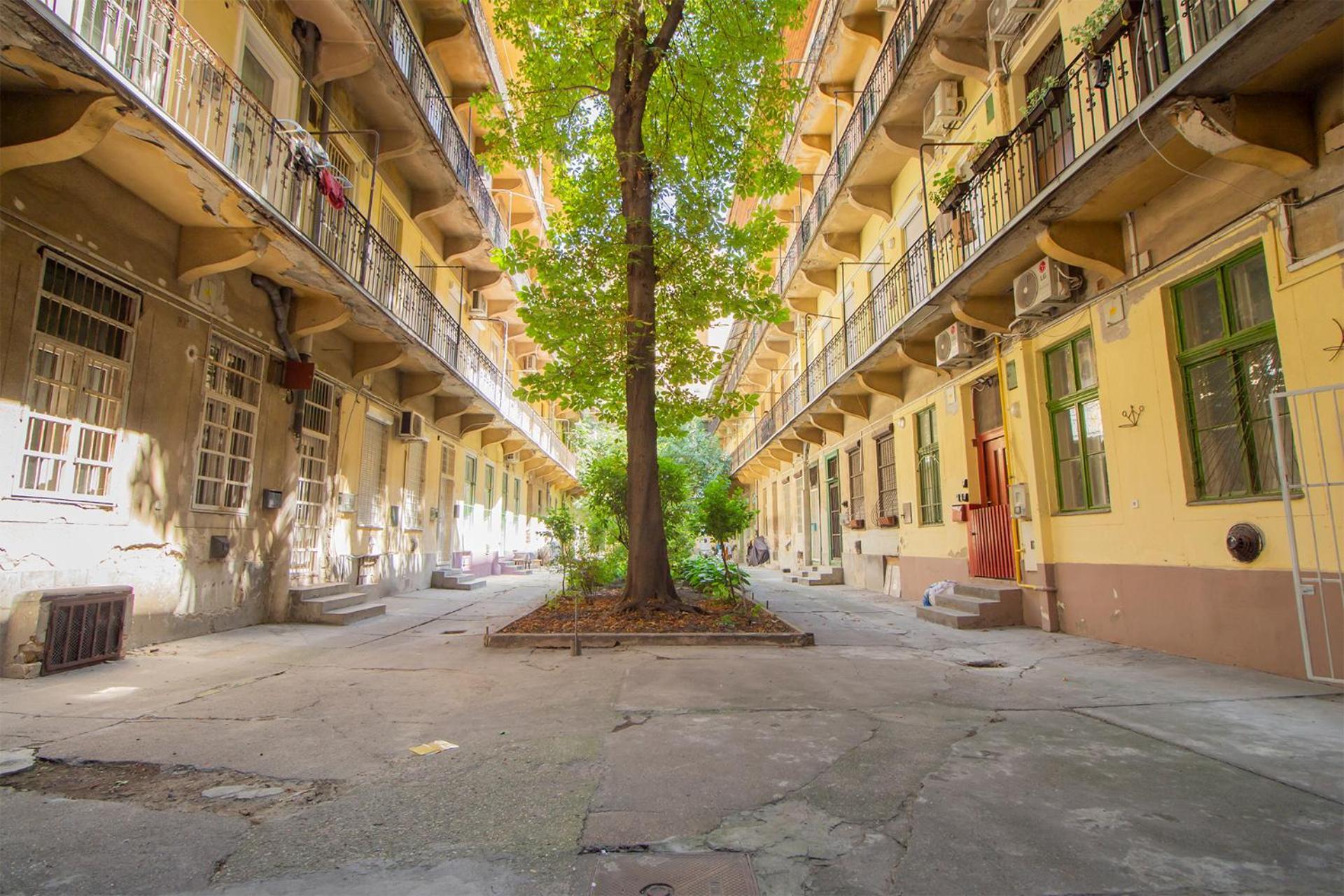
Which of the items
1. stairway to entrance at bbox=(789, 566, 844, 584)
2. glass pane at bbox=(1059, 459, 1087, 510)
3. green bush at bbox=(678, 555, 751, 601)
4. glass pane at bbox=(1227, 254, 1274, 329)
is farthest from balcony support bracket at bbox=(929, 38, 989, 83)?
stairway to entrance at bbox=(789, 566, 844, 584)

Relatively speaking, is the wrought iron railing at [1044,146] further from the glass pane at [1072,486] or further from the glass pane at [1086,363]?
the glass pane at [1072,486]

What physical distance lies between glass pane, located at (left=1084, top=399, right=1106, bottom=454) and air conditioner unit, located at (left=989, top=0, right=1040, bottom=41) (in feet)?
16.4

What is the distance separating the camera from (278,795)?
2.95 metres

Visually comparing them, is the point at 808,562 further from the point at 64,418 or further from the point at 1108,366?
Result: the point at 64,418

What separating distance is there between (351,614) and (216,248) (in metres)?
4.86

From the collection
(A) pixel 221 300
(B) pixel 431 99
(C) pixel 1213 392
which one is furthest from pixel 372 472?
(C) pixel 1213 392

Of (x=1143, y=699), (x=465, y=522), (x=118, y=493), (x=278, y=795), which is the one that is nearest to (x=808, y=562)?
(x=465, y=522)

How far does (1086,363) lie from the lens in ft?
26.1

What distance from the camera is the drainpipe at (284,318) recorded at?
8.77 m

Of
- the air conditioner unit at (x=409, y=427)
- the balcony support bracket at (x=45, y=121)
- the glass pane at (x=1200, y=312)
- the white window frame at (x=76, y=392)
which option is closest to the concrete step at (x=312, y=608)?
the white window frame at (x=76, y=392)

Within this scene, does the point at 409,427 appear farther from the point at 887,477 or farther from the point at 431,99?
the point at 887,477

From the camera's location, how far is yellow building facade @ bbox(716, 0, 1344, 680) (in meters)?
5.09

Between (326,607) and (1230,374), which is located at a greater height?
(1230,374)

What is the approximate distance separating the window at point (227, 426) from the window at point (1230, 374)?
10374 millimetres
